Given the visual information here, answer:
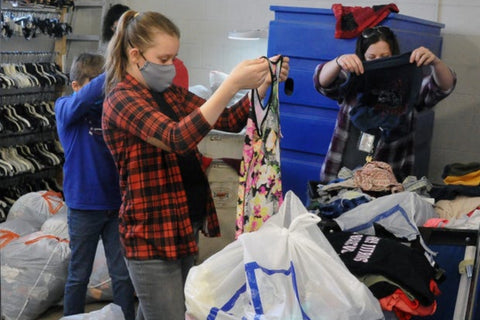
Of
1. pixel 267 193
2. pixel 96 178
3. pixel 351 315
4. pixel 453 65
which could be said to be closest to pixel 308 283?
pixel 351 315

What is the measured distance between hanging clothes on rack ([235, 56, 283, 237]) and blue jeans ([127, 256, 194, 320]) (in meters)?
0.23

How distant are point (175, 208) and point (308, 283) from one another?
0.46 m

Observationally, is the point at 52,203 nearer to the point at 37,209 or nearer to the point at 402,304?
the point at 37,209

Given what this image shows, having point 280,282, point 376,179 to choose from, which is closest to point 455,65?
point 376,179

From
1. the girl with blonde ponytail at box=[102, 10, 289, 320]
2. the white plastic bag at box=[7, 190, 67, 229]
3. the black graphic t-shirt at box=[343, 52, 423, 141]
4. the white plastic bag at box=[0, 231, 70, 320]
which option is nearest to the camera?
the girl with blonde ponytail at box=[102, 10, 289, 320]

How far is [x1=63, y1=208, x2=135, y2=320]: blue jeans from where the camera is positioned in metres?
2.59

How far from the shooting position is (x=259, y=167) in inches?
74.9

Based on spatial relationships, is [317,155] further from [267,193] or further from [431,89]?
[267,193]

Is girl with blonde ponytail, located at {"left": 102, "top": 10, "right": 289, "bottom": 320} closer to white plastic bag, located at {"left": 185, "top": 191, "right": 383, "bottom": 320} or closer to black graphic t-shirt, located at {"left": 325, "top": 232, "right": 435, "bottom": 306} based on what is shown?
white plastic bag, located at {"left": 185, "top": 191, "right": 383, "bottom": 320}

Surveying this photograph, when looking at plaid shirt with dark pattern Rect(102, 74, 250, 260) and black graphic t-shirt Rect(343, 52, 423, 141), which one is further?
black graphic t-shirt Rect(343, 52, 423, 141)

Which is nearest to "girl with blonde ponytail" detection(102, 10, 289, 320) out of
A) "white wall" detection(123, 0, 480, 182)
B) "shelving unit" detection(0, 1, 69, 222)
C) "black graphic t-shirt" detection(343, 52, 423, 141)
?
"black graphic t-shirt" detection(343, 52, 423, 141)

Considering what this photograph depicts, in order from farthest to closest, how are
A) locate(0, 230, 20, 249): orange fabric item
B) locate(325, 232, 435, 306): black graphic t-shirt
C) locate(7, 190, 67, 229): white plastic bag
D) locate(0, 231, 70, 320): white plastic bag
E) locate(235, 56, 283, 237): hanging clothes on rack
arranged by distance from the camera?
locate(7, 190, 67, 229): white plastic bag, locate(0, 230, 20, 249): orange fabric item, locate(0, 231, 70, 320): white plastic bag, locate(235, 56, 283, 237): hanging clothes on rack, locate(325, 232, 435, 306): black graphic t-shirt

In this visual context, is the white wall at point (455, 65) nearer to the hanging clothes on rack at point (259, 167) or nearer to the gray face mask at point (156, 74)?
the hanging clothes on rack at point (259, 167)

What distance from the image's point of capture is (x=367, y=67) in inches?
94.3
